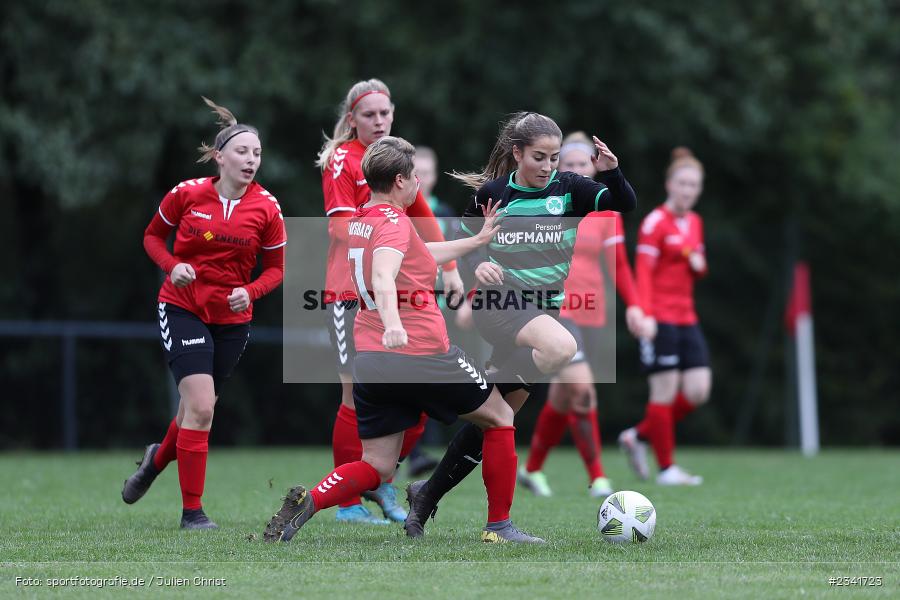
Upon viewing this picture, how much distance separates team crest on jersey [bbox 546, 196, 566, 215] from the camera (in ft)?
18.4

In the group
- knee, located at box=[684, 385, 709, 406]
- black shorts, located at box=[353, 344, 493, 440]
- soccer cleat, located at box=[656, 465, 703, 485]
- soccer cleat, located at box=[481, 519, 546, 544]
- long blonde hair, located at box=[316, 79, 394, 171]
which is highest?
long blonde hair, located at box=[316, 79, 394, 171]

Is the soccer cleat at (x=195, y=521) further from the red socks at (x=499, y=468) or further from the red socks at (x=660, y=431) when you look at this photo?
the red socks at (x=660, y=431)

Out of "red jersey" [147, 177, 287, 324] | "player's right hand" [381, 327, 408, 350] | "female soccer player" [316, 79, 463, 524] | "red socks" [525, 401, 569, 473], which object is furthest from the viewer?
"red socks" [525, 401, 569, 473]

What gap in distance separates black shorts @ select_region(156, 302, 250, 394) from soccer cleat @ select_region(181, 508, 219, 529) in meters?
0.64

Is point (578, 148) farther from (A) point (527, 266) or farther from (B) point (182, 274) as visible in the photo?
(B) point (182, 274)

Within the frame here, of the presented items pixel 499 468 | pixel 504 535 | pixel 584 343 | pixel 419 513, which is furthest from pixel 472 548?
pixel 584 343

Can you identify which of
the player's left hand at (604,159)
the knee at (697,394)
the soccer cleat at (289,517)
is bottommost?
the soccer cleat at (289,517)

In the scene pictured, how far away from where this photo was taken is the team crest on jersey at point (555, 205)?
562 centimetres

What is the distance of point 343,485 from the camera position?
17.5 ft

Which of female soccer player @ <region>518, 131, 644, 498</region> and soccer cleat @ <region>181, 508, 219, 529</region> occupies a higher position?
female soccer player @ <region>518, 131, 644, 498</region>

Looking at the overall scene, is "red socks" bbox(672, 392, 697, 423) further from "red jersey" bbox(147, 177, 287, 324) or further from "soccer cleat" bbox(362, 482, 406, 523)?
"red jersey" bbox(147, 177, 287, 324)

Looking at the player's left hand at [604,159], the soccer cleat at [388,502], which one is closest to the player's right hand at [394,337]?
the player's left hand at [604,159]

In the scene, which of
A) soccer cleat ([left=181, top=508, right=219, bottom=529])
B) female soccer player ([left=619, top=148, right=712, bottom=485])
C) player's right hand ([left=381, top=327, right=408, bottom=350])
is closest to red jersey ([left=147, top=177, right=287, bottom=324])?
soccer cleat ([left=181, top=508, right=219, bottom=529])

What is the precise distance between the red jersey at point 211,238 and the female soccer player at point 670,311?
406cm
